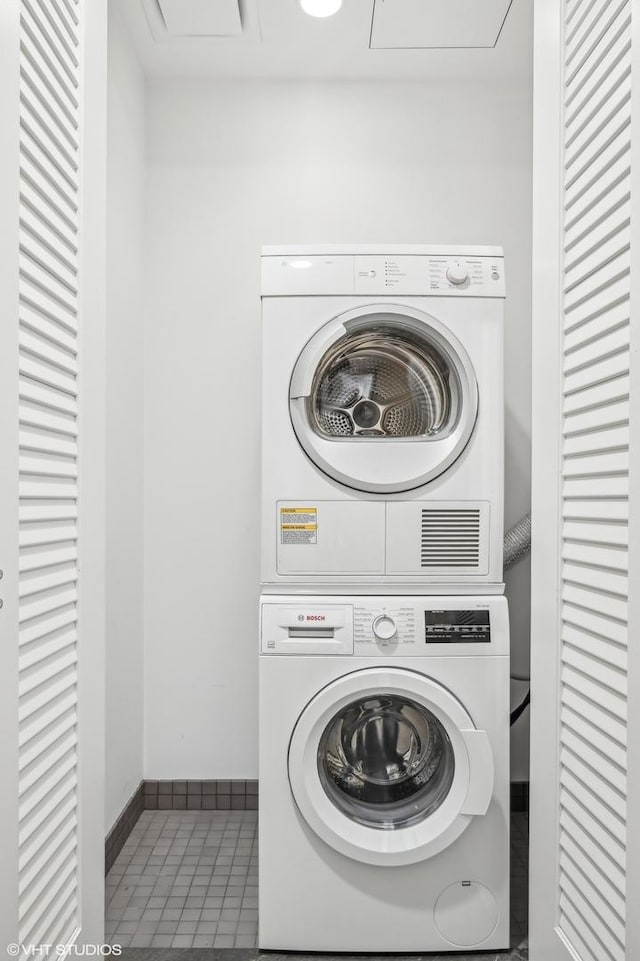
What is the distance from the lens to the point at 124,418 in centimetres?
218

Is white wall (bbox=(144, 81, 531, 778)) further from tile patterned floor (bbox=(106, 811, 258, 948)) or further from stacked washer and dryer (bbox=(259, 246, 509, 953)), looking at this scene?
stacked washer and dryer (bbox=(259, 246, 509, 953))

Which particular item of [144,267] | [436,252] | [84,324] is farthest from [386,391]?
[144,267]

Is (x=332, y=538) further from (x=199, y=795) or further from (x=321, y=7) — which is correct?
(x=321, y=7)

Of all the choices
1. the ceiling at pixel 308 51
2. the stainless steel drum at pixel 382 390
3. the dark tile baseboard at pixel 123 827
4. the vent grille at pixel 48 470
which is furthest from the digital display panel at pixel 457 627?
the ceiling at pixel 308 51

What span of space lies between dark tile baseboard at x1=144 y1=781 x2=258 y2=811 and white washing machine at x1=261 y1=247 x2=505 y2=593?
3.39 ft

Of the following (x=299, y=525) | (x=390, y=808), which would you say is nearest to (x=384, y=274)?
(x=299, y=525)

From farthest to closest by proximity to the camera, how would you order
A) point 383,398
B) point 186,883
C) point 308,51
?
1. point 308,51
2. point 186,883
3. point 383,398

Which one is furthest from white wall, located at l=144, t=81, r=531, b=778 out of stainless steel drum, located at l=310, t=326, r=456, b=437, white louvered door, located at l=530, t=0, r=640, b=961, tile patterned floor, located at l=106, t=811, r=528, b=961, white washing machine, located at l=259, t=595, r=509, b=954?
white louvered door, located at l=530, t=0, r=640, b=961

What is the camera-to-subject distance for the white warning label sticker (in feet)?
5.77

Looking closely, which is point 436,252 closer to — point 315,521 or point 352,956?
point 315,521

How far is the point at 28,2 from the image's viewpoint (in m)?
0.97

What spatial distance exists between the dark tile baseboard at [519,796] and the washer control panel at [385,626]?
1065mm

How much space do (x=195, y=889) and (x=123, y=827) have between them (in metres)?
0.35

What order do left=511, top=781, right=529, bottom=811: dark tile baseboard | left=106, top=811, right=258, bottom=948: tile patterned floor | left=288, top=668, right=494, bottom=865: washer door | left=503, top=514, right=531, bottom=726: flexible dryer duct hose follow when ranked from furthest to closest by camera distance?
1. left=511, top=781, right=529, bottom=811: dark tile baseboard
2. left=503, top=514, right=531, bottom=726: flexible dryer duct hose
3. left=106, top=811, right=258, bottom=948: tile patterned floor
4. left=288, top=668, right=494, bottom=865: washer door
